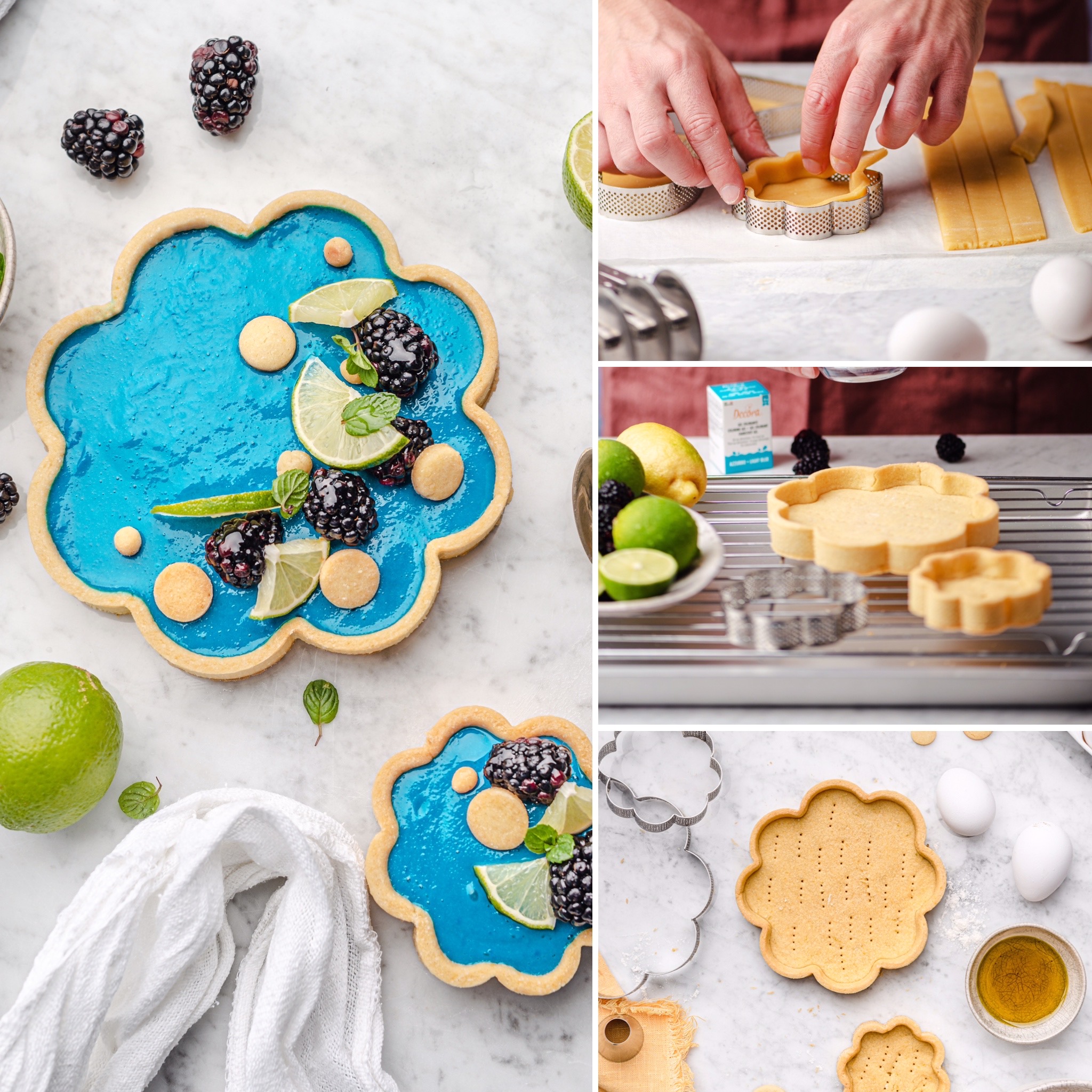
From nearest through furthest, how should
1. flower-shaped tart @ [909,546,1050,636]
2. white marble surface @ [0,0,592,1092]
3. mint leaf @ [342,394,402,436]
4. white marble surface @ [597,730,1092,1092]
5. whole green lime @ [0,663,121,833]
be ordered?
1. flower-shaped tart @ [909,546,1050,636]
2. white marble surface @ [597,730,1092,1092]
3. whole green lime @ [0,663,121,833]
4. mint leaf @ [342,394,402,436]
5. white marble surface @ [0,0,592,1092]

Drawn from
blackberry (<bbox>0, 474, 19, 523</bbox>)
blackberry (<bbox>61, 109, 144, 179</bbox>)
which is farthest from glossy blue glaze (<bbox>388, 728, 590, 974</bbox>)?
blackberry (<bbox>61, 109, 144, 179</bbox>)

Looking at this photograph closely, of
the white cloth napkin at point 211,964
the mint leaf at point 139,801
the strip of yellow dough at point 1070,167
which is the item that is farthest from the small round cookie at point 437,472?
the strip of yellow dough at point 1070,167

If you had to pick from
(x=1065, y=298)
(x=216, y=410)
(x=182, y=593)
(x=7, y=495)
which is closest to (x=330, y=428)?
(x=216, y=410)

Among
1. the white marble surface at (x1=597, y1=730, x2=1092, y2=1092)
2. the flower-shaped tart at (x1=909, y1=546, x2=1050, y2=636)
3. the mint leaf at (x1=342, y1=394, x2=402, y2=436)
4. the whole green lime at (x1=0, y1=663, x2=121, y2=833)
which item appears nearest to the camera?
the flower-shaped tart at (x1=909, y1=546, x2=1050, y2=636)

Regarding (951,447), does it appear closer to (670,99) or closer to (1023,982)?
(670,99)

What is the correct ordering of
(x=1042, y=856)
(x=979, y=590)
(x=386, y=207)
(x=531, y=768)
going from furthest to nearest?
(x=386, y=207) → (x=531, y=768) → (x=1042, y=856) → (x=979, y=590)

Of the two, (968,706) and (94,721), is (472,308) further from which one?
(968,706)

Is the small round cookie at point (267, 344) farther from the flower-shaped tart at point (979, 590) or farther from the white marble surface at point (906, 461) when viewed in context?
the flower-shaped tart at point (979, 590)

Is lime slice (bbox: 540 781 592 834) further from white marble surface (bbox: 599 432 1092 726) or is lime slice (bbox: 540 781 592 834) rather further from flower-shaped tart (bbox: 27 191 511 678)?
white marble surface (bbox: 599 432 1092 726)
